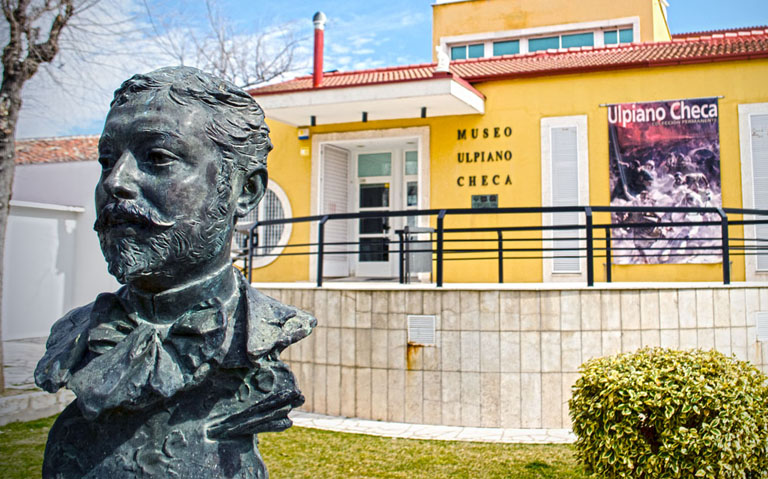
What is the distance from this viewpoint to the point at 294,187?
13.9 m

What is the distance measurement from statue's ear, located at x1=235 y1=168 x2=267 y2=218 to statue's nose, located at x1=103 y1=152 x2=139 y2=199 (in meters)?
0.34

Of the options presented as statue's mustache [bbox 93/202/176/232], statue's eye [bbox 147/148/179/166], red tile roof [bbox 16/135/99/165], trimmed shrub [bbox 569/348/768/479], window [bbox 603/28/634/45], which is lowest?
trimmed shrub [bbox 569/348/768/479]

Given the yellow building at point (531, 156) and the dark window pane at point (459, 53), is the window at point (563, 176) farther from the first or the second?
the dark window pane at point (459, 53)

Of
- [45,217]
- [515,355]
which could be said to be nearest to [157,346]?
[515,355]

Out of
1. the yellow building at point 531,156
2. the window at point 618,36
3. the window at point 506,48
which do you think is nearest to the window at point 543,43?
the window at point 506,48

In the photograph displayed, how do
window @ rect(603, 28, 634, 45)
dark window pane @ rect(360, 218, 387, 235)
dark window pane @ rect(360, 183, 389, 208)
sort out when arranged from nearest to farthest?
dark window pane @ rect(360, 218, 387, 235), dark window pane @ rect(360, 183, 389, 208), window @ rect(603, 28, 634, 45)

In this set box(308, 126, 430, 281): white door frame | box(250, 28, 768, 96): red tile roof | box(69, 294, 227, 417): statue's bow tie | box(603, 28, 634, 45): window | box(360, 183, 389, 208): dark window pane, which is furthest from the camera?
box(603, 28, 634, 45): window

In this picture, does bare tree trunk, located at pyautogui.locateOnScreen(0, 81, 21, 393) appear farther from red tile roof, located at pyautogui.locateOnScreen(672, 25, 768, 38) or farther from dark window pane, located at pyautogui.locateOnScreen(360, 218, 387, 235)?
red tile roof, located at pyautogui.locateOnScreen(672, 25, 768, 38)

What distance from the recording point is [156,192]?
181cm

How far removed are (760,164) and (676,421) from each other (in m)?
8.84

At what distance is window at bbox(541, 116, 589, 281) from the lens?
12.0 meters

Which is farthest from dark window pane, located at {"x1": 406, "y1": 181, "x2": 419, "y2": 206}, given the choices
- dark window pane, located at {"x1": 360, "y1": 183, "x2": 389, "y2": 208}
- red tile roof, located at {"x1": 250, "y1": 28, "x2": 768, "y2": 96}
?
red tile roof, located at {"x1": 250, "y1": 28, "x2": 768, "y2": 96}

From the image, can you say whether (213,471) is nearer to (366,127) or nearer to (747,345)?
(747,345)

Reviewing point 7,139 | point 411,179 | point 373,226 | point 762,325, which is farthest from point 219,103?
point 373,226
